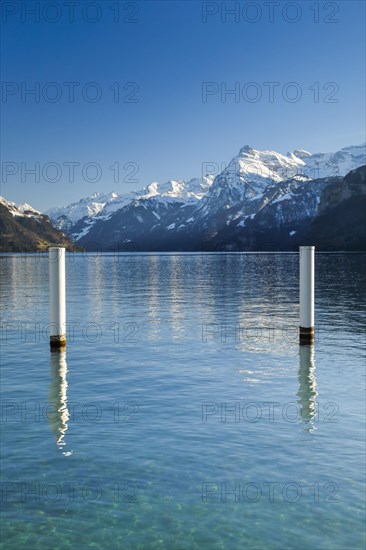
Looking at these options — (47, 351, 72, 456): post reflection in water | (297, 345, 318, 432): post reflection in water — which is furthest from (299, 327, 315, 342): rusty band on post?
(47, 351, 72, 456): post reflection in water

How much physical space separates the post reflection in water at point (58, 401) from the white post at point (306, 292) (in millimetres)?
14156

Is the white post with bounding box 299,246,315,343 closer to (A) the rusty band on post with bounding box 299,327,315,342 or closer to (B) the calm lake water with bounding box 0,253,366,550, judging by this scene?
(A) the rusty band on post with bounding box 299,327,315,342

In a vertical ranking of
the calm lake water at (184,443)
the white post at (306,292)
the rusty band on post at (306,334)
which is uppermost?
the white post at (306,292)

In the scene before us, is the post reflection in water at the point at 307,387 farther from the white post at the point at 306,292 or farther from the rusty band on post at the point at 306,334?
the white post at the point at 306,292

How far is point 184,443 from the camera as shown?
56.8ft

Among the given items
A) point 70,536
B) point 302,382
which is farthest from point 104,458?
point 302,382

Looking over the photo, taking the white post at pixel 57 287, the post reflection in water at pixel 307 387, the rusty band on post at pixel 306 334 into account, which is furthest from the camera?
the rusty band on post at pixel 306 334

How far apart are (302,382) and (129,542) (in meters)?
15.2

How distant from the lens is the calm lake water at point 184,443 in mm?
12289

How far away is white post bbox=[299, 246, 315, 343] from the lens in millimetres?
34156

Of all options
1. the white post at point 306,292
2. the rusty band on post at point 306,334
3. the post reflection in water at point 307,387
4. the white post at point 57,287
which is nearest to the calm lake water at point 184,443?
the post reflection in water at point 307,387

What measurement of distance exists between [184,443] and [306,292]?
18.8 meters

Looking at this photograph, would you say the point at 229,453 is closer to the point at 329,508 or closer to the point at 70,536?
the point at 329,508

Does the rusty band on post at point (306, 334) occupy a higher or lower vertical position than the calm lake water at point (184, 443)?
higher
